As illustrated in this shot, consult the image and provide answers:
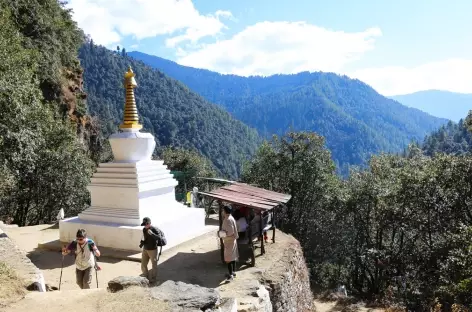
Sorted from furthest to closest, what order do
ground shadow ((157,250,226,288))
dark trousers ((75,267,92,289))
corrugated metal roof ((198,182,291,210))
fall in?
corrugated metal roof ((198,182,291,210)) → ground shadow ((157,250,226,288)) → dark trousers ((75,267,92,289))

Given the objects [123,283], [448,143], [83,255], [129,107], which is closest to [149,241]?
[83,255]

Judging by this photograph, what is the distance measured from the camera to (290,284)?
37.4 ft

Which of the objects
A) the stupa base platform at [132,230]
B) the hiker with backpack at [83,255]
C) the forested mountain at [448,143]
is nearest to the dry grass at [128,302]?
the hiker with backpack at [83,255]

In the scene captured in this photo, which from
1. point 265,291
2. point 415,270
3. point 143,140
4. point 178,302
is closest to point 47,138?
point 143,140

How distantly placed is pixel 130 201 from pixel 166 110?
113 m

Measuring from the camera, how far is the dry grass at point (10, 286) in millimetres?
6552

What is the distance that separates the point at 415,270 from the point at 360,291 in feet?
23.4

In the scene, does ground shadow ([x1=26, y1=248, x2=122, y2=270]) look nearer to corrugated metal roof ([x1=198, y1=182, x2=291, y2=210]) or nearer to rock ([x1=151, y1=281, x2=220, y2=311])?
corrugated metal roof ([x1=198, y1=182, x2=291, y2=210])

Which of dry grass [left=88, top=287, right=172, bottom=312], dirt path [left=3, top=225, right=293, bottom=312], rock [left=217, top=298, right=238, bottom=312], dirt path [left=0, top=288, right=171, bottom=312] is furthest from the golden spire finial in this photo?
rock [left=217, top=298, right=238, bottom=312]

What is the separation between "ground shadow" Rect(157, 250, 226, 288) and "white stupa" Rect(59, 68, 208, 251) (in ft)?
3.64

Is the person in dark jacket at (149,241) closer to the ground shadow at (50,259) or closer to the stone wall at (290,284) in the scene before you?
the ground shadow at (50,259)

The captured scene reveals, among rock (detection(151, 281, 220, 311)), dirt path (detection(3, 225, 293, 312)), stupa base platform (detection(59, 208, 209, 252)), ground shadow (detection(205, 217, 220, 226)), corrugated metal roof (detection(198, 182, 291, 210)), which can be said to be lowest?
ground shadow (detection(205, 217, 220, 226))

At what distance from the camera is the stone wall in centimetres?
1032

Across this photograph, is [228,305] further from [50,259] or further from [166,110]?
[166,110]
